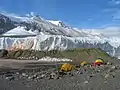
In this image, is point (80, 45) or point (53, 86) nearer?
point (53, 86)

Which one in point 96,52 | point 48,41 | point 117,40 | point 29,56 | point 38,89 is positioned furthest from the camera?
point 117,40

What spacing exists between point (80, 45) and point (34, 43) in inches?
1042

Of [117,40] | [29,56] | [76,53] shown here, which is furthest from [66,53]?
[117,40]

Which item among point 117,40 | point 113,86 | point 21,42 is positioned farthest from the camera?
point 117,40

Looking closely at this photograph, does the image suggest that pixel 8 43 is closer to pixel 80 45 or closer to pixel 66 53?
pixel 80 45

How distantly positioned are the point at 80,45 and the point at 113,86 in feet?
433

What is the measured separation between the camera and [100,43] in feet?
531

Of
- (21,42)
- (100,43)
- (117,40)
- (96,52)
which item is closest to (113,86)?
(96,52)

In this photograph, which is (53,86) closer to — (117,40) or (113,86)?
(113,86)

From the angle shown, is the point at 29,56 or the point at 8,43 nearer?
the point at 29,56

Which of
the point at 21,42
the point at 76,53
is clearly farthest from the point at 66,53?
the point at 21,42

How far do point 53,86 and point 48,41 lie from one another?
11287 centimetres

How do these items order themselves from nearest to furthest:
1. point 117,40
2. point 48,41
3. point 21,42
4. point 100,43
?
point 48,41, point 21,42, point 100,43, point 117,40

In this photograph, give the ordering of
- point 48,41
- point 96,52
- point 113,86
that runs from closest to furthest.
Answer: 1. point 113,86
2. point 96,52
3. point 48,41
